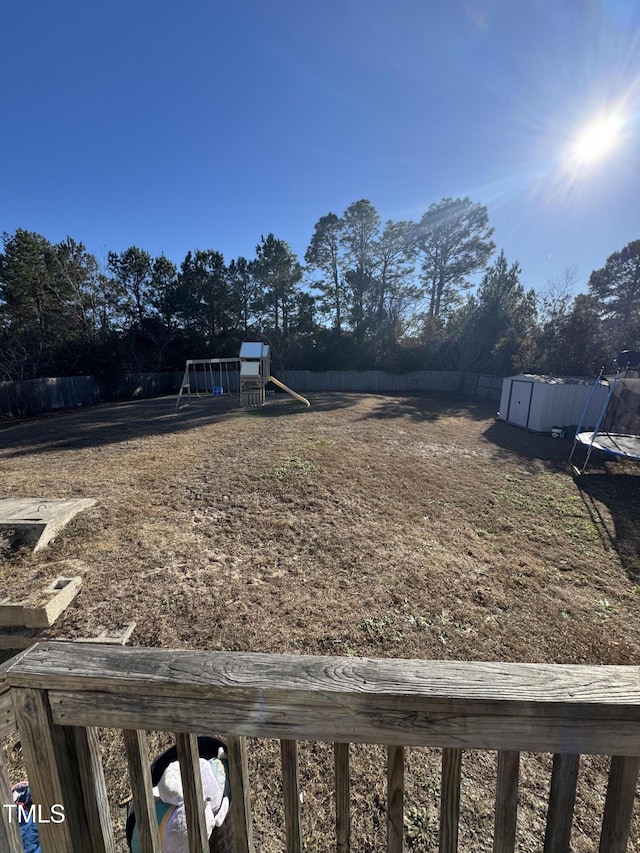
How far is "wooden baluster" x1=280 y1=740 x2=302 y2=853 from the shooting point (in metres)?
0.82

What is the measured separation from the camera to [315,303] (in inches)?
933

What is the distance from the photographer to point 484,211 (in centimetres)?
2147

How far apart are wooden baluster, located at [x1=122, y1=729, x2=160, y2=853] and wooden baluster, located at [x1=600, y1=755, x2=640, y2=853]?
1.05 m

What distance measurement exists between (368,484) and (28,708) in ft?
17.0

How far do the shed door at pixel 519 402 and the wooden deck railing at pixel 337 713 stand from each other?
11.6 m

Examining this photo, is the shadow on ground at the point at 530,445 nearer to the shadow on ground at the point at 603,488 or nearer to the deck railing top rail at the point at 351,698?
the shadow on ground at the point at 603,488

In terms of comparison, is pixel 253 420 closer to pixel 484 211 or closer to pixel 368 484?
pixel 368 484

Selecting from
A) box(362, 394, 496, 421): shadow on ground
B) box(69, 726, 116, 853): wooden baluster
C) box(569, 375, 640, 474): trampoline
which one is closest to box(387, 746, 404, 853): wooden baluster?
box(69, 726, 116, 853): wooden baluster

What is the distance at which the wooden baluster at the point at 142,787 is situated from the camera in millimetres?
850

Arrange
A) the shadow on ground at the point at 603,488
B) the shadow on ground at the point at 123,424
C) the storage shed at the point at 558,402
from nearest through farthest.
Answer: the shadow on ground at the point at 603,488
the shadow on ground at the point at 123,424
the storage shed at the point at 558,402

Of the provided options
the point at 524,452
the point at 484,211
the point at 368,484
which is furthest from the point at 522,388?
the point at 484,211

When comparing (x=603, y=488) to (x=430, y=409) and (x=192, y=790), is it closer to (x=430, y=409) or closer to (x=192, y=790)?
(x=192, y=790)

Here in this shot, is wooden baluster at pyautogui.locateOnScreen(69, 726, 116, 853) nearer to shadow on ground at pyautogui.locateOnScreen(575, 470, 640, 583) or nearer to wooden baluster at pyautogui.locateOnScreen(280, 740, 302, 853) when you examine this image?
wooden baluster at pyautogui.locateOnScreen(280, 740, 302, 853)

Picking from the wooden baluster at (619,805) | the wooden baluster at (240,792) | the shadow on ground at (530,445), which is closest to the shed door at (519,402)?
the shadow on ground at (530,445)
